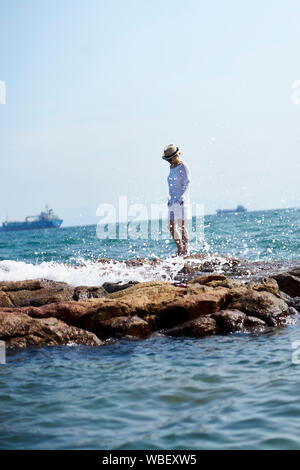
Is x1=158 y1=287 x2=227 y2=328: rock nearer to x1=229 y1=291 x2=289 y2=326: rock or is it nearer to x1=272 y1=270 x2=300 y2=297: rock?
x1=229 y1=291 x2=289 y2=326: rock

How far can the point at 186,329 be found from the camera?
6.50m

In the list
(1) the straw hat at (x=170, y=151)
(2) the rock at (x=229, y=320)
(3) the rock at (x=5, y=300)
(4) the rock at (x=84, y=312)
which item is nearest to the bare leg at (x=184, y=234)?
(1) the straw hat at (x=170, y=151)

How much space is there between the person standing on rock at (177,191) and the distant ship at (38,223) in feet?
359

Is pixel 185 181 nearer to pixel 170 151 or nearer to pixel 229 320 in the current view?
pixel 170 151

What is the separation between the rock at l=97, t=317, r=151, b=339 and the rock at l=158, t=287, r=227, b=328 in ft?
1.28

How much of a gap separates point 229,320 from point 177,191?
528cm

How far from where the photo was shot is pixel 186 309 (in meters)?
6.80

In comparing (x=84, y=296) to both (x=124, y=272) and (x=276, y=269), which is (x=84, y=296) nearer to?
(x=124, y=272)

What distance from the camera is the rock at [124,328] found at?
21.3 feet

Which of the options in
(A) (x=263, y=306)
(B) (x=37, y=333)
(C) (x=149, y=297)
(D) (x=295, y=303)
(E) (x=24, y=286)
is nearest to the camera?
(B) (x=37, y=333)

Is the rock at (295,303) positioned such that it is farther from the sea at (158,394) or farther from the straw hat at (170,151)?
the straw hat at (170,151)

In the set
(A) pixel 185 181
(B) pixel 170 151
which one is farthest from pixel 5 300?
(B) pixel 170 151

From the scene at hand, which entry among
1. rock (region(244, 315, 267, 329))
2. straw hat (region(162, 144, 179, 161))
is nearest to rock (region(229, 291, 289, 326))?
rock (region(244, 315, 267, 329))

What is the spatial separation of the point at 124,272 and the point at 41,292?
230 cm
